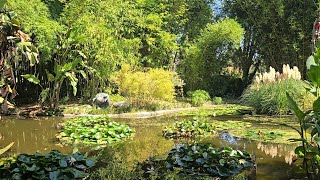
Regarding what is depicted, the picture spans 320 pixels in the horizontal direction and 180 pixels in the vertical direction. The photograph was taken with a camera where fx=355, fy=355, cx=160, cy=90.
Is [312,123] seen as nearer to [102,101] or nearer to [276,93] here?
[276,93]

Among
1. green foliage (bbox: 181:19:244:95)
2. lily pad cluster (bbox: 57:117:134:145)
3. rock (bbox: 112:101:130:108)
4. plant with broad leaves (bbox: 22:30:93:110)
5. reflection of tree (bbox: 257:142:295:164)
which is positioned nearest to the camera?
reflection of tree (bbox: 257:142:295:164)

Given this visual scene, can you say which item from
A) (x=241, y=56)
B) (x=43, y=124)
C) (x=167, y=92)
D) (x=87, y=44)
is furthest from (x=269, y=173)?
(x=241, y=56)

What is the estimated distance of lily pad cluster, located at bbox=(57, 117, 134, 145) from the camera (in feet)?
21.0

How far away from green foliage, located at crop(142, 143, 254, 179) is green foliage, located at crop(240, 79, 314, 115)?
5161mm

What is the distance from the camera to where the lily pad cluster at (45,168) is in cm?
373

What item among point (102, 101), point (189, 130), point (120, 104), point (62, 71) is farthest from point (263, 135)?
point (62, 71)

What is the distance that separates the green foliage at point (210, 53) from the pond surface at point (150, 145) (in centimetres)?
766

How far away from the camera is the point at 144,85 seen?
1095 cm

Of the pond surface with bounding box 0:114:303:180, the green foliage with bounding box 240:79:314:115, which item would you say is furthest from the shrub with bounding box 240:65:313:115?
the pond surface with bounding box 0:114:303:180

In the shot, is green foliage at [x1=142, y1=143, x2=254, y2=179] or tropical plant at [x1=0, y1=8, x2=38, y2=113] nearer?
green foliage at [x1=142, y1=143, x2=254, y2=179]

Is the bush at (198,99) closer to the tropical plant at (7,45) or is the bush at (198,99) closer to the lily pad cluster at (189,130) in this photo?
the lily pad cluster at (189,130)

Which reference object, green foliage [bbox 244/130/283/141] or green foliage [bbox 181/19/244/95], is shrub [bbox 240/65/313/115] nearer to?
green foliage [bbox 244/130/283/141]

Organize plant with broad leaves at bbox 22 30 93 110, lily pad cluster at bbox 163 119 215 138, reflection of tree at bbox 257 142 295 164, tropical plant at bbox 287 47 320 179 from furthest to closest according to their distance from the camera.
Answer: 1. plant with broad leaves at bbox 22 30 93 110
2. lily pad cluster at bbox 163 119 215 138
3. reflection of tree at bbox 257 142 295 164
4. tropical plant at bbox 287 47 320 179

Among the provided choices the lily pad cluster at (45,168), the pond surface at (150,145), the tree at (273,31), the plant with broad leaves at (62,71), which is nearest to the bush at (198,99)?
the plant with broad leaves at (62,71)
